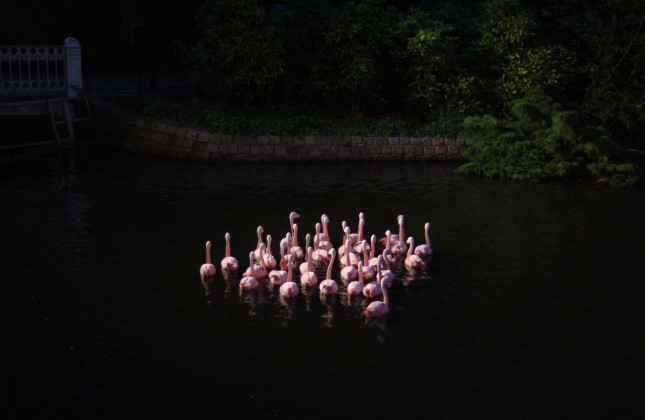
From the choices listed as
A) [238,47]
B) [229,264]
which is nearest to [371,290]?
[229,264]

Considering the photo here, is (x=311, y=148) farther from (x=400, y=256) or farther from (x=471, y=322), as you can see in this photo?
(x=471, y=322)

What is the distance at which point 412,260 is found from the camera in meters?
10.6

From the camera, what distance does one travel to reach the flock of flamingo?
9.38m

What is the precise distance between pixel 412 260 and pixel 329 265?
5.05 feet

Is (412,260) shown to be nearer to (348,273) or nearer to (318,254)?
(348,273)

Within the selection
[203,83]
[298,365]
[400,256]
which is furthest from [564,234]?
[203,83]

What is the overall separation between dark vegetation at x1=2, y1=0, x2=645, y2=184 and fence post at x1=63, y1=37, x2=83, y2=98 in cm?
174

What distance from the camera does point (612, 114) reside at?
19656mm

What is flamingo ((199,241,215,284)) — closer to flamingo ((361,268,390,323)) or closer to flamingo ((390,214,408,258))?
flamingo ((361,268,390,323))

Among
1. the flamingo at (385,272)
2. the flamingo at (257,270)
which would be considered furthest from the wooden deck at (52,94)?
the flamingo at (385,272)

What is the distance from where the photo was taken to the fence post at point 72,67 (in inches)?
756

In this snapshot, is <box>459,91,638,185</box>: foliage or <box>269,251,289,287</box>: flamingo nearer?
<box>269,251,289,287</box>: flamingo

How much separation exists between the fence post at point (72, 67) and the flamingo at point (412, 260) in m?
11.7

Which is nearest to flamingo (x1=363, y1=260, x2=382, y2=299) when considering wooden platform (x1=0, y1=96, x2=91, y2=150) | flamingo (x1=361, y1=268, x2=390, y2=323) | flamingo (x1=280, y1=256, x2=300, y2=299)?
flamingo (x1=361, y1=268, x2=390, y2=323)
